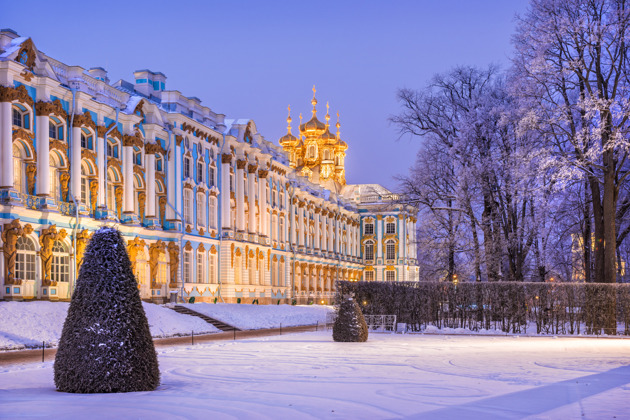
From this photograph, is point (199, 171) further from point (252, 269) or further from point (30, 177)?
point (30, 177)

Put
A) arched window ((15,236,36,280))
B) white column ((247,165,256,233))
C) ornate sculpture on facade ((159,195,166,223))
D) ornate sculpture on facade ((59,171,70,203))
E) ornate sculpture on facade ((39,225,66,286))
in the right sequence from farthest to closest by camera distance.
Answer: white column ((247,165,256,233)) → ornate sculpture on facade ((159,195,166,223)) → ornate sculpture on facade ((59,171,70,203)) → ornate sculpture on facade ((39,225,66,286)) → arched window ((15,236,36,280))

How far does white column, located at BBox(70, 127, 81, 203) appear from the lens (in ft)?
103

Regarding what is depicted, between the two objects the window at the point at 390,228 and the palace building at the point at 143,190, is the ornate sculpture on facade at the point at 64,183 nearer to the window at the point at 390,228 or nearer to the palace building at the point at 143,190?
the palace building at the point at 143,190

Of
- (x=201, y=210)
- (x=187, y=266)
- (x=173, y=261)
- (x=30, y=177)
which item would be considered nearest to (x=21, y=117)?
(x=30, y=177)

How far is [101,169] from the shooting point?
3338 cm

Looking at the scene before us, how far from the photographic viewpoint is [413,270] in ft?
293

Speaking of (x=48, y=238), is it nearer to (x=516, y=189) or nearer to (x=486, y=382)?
(x=516, y=189)

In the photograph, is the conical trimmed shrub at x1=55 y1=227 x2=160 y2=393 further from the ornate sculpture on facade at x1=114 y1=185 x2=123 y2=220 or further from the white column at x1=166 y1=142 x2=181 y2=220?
the white column at x1=166 y1=142 x2=181 y2=220

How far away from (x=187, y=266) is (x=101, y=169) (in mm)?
9845

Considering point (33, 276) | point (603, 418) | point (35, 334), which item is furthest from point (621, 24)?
point (33, 276)

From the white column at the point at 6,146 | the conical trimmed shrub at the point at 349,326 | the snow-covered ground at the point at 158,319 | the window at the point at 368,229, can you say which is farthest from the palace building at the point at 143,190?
the window at the point at 368,229

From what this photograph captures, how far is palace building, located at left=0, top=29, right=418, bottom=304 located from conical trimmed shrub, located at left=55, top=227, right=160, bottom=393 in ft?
57.0

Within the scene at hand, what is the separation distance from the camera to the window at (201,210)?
43.4 metres

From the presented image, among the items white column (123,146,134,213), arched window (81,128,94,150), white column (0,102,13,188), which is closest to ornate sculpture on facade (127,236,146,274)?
white column (123,146,134,213)
